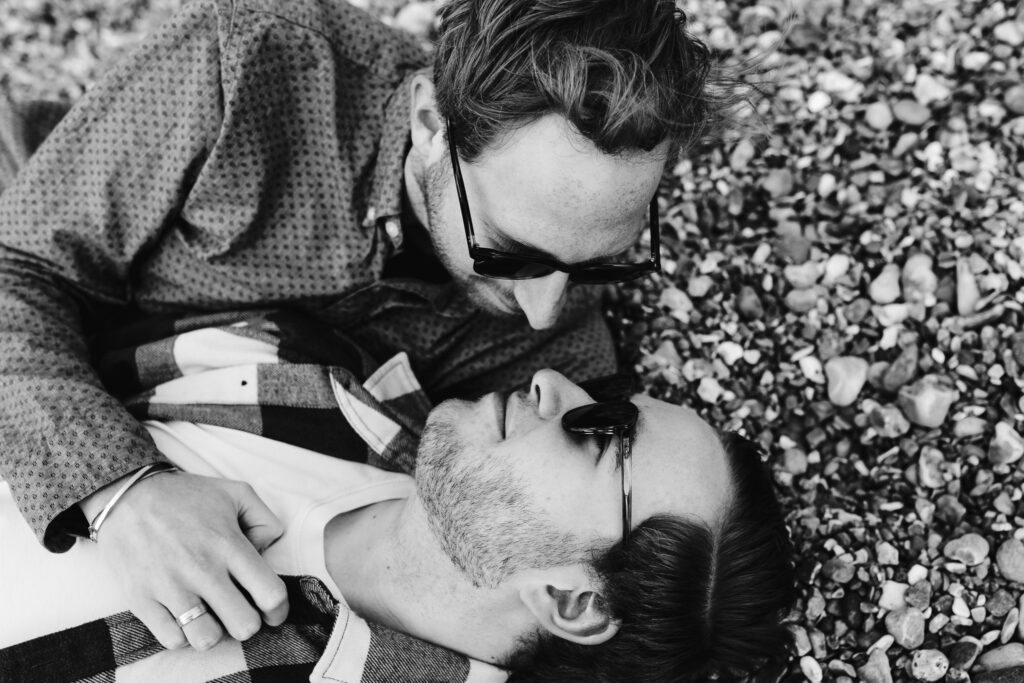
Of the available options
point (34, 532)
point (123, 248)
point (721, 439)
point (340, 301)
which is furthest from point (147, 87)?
point (721, 439)

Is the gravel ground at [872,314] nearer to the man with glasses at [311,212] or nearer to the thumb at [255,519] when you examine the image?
the man with glasses at [311,212]

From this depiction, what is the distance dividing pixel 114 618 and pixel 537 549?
3.98 feet

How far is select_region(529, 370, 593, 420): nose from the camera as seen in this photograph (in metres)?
2.58

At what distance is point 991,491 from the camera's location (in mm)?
2811

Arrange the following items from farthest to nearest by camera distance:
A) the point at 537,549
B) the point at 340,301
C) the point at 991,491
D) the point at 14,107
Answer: the point at 14,107 → the point at 340,301 → the point at 991,491 → the point at 537,549

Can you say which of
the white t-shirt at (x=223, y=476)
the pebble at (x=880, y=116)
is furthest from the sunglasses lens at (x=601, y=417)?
the pebble at (x=880, y=116)

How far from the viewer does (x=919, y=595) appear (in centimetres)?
271

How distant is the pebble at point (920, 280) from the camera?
3.11m

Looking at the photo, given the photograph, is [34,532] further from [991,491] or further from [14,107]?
[991,491]

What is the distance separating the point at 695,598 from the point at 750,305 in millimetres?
1283

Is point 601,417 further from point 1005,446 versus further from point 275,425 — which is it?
point 1005,446

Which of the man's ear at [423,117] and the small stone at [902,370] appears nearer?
the man's ear at [423,117]

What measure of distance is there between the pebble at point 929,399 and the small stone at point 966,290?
271 millimetres

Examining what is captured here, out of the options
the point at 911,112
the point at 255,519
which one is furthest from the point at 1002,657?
the point at 255,519
